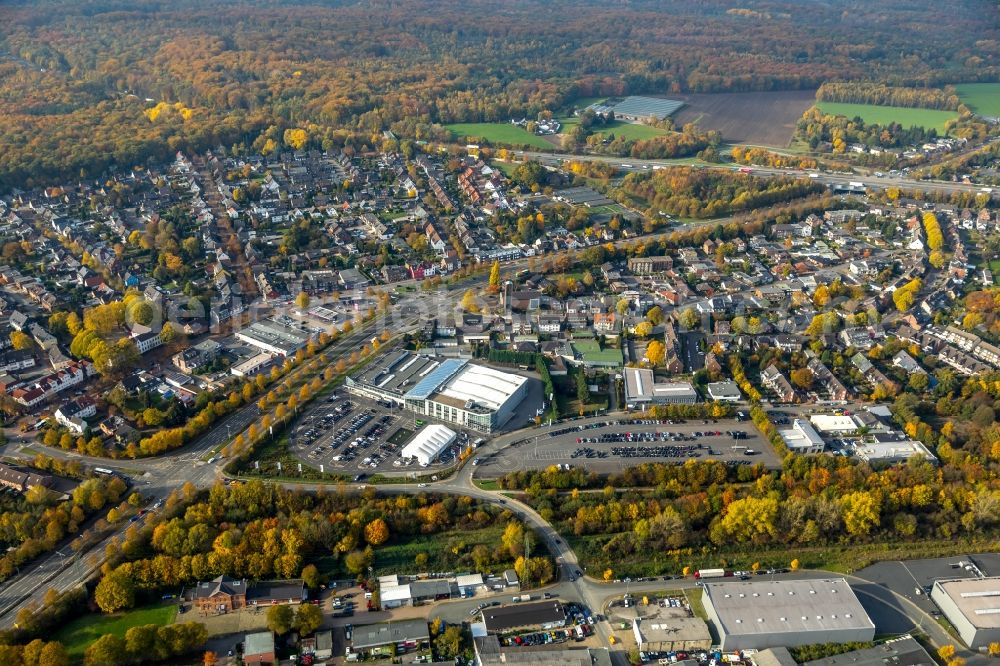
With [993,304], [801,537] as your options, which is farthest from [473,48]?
[801,537]

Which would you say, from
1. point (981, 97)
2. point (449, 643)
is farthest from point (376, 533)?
point (981, 97)

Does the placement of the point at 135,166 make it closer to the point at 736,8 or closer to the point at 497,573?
the point at 497,573

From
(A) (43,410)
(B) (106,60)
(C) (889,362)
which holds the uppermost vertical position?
(B) (106,60)

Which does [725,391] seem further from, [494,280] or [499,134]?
[499,134]

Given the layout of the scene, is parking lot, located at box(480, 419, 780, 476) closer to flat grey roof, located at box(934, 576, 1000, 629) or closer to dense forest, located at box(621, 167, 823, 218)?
flat grey roof, located at box(934, 576, 1000, 629)

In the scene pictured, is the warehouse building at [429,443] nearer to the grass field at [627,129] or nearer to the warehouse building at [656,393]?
the warehouse building at [656,393]

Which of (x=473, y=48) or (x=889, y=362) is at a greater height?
(x=473, y=48)
